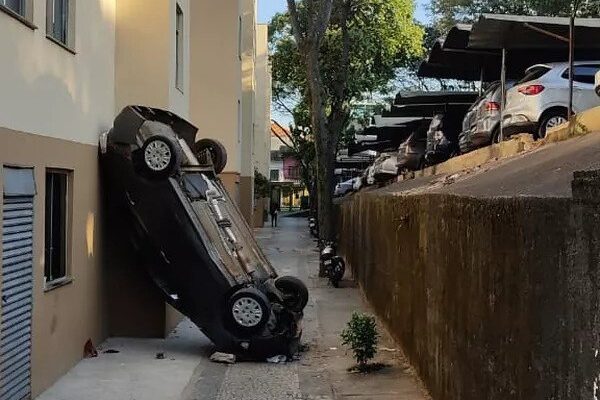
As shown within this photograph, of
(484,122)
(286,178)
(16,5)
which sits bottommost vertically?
(484,122)

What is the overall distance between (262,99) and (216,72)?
95.1ft

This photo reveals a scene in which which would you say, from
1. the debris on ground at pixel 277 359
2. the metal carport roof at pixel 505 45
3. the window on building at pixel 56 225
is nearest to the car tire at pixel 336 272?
the metal carport roof at pixel 505 45

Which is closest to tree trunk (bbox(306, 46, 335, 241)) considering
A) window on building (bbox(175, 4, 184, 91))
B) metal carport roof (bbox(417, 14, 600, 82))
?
metal carport roof (bbox(417, 14, 600, 82))

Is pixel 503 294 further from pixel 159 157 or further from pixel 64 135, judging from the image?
pixel 159 157

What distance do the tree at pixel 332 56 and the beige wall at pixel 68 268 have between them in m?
12.1

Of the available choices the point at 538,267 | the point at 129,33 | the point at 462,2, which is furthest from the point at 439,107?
the point at 462,2

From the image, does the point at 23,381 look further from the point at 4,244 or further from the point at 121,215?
the point at 121,215

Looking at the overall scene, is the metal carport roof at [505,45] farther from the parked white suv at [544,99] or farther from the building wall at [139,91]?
the building wall at [139,91]

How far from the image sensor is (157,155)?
10789mm

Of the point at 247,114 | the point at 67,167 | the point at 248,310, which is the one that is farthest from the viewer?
the point at 247,114

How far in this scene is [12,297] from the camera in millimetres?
7820

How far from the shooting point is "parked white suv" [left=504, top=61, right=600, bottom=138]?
11734mm

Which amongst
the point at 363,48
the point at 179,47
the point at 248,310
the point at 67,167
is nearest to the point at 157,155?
the point at 67,167

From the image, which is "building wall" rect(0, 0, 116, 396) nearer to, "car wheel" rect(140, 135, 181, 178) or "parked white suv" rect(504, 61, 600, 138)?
"car wheel" rect(140, 135, 181, 178)
